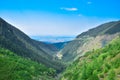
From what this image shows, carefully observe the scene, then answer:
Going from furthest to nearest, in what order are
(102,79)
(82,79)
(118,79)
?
1. (82,79)
2. (102,79)
3. (118,79)

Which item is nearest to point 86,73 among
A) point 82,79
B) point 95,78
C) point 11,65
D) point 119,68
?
point 82,79

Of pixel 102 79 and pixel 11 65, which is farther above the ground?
pixel 11 65

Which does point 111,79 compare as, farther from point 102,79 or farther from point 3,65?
point 3,65

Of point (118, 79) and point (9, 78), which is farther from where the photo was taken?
point (118, 79)

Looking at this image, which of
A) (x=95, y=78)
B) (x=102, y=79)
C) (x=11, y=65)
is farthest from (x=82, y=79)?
(x=11, y=65)

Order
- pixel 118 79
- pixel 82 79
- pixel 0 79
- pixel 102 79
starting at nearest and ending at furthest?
pixel 0 79 → pixel 118 79 → pixel 102 79 → pixel 82 79

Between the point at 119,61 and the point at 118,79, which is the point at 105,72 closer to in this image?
the point at 119,61

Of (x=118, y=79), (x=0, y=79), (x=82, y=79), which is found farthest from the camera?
(x=82, y=79)

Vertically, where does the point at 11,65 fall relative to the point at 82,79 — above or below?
above

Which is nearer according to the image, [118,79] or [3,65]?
[3,65]
